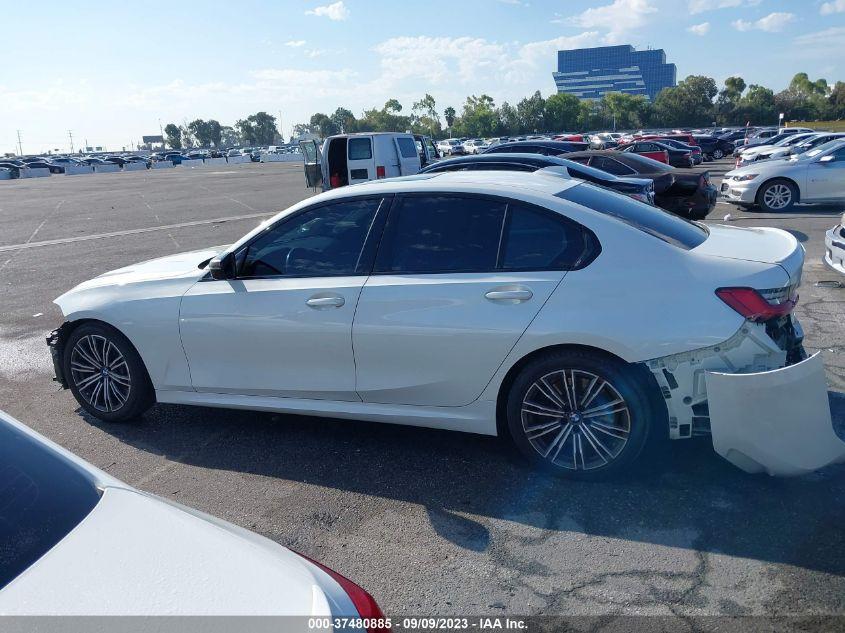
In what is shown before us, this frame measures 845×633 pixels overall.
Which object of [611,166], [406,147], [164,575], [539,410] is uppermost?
[406,147]

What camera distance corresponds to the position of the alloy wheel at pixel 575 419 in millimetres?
3945

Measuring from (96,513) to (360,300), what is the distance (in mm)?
2303

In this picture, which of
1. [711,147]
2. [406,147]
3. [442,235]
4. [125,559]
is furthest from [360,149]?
[711,147]

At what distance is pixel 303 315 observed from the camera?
4.43 metres

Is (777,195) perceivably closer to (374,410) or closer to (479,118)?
(374,410)

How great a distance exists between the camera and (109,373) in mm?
5184

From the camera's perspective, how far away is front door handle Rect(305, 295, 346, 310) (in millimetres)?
4355

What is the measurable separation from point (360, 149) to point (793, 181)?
9.96m

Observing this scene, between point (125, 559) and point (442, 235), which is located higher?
point (442, 235)

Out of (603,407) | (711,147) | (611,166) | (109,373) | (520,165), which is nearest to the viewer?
(603,407)

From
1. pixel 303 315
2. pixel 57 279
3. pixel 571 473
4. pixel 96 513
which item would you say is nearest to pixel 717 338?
pixel 571 473

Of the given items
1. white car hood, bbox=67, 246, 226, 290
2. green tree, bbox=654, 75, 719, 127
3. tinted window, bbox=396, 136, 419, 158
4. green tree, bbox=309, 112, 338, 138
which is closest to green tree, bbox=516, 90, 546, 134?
green tree, bbox=654, 75, 719, 127

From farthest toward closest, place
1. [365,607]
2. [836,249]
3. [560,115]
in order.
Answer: [560,115]
[836,249]
[365,607]

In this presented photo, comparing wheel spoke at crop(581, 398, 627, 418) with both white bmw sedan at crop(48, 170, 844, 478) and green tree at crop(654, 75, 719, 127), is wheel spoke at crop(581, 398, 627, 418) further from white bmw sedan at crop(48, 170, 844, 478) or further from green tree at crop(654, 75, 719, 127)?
green tree at crop(654, 75, 719, 127)
